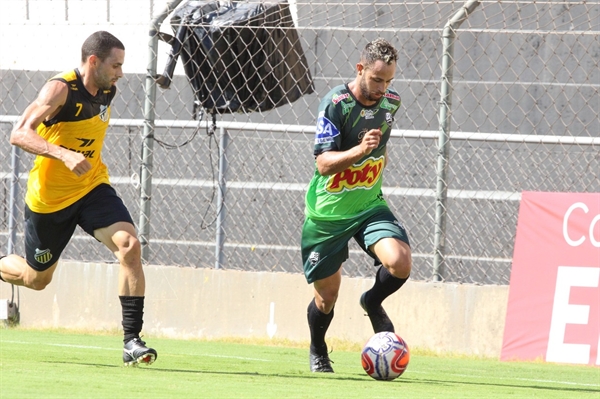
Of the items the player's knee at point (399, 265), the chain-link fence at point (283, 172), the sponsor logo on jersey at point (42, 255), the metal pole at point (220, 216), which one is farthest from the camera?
the chain-link fence at point (283, 172)

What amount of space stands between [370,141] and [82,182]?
2.04m

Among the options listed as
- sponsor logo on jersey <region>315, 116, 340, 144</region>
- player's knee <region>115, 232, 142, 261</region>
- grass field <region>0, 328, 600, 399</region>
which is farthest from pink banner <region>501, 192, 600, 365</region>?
player's knee <region>115, 232, 142, 261</region>

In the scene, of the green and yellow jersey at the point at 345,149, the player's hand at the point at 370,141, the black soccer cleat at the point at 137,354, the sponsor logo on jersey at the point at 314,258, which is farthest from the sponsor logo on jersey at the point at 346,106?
the black soccer cleat at the point at 137,354

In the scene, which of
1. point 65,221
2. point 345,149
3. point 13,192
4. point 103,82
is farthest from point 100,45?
point 13,192

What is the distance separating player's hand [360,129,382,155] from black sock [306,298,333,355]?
140 cm

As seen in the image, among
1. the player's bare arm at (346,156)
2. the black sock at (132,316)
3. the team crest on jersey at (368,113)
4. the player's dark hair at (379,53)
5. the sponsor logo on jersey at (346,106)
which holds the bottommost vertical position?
the black sock at (132,316)

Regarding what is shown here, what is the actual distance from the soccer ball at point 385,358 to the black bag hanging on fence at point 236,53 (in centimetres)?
437

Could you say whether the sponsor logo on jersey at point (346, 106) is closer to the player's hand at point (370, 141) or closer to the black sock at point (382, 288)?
the player's hand at point (370, 141)

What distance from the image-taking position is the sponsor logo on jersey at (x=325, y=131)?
6.90 m

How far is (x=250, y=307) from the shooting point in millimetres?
10031

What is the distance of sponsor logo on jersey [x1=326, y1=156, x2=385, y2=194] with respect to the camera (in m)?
7.12

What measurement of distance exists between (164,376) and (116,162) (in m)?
7.17

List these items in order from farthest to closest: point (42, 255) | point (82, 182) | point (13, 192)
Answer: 1. point (13, 192)
2. point (42, 255)
3. point (82, 182)

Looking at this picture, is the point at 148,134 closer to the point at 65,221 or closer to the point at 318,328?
the point at 65,221
